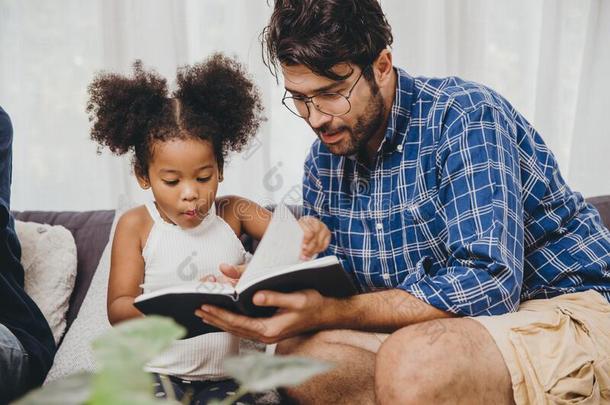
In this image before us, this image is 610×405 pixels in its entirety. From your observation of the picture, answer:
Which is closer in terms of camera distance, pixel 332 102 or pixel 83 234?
pixel 332 102

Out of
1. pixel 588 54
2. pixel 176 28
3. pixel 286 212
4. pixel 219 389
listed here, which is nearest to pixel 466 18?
pixel 588 54

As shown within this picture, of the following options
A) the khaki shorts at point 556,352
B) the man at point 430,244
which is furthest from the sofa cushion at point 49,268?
the khaki shorts at point 556,352

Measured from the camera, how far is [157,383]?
1.42m

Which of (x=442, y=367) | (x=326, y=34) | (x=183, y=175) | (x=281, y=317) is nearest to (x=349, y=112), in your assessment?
(x=326, y=34)

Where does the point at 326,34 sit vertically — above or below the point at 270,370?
above

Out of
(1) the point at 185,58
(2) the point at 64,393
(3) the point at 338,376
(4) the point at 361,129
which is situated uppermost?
(1) the point at 185,58

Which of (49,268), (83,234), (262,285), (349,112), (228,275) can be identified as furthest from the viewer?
(83,234)

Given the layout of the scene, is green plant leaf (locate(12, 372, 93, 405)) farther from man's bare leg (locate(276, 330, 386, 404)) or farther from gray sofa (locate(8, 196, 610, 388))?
gray sofa (locate(8, 196, 610, 388))

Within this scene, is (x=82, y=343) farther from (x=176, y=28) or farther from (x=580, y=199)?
(x=580, y=199)

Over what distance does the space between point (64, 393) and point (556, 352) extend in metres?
1.02

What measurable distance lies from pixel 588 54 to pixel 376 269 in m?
1.60

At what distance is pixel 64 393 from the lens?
0.55m

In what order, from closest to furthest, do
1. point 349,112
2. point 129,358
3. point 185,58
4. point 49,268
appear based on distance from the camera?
point 129,358 < point 349,112 < point 49,268 < point 185,58

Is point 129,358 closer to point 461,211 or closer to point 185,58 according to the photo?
point 461,211
